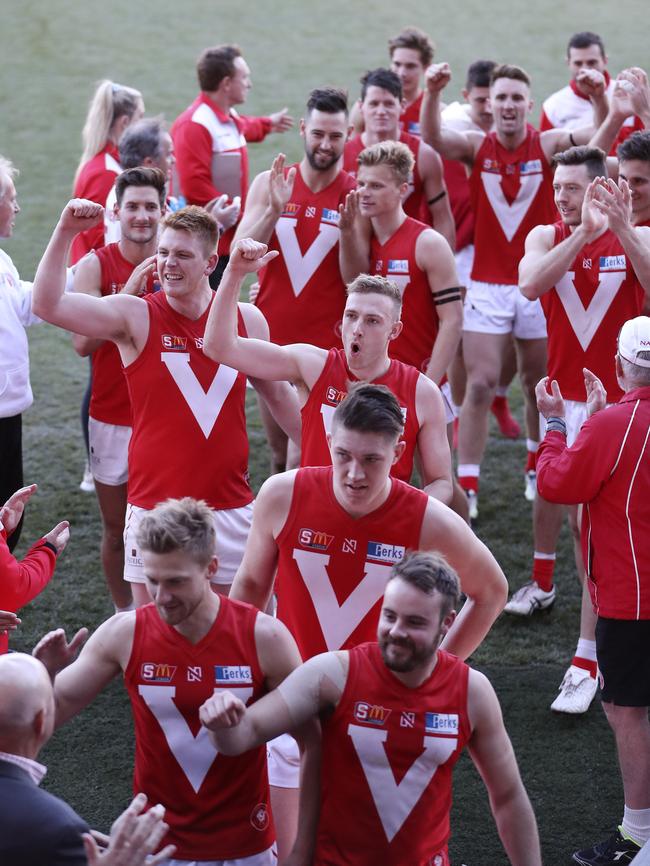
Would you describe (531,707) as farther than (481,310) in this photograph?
No

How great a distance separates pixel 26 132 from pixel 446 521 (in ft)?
41.6

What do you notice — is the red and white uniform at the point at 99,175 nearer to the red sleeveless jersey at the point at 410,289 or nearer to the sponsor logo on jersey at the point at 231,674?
the red sleeveless jersey at the point at 410,289

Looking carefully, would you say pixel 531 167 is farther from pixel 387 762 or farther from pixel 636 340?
pixel 387 762

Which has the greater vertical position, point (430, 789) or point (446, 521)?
point (446, 521)

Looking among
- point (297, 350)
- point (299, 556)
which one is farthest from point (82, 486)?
point (299, 556)

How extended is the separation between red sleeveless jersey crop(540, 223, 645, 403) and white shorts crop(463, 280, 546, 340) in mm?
1325

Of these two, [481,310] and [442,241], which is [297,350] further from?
[481,310]

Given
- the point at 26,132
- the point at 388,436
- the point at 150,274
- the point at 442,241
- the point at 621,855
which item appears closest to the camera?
the point at 388,436

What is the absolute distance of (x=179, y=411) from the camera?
16.0ft

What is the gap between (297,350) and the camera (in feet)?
15.7

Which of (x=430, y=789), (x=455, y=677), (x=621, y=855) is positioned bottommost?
(x=621, y=855)

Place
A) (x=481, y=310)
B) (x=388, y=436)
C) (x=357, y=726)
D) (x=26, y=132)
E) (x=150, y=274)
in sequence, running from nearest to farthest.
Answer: (x=357, y=726) < (x=388, y=436) < (x=150, y=274) < (x=481, y=310) < (x=26, y=132)

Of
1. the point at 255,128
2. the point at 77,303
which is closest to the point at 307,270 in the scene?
the point at 77,303

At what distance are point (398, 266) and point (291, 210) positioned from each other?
29.9 inches
